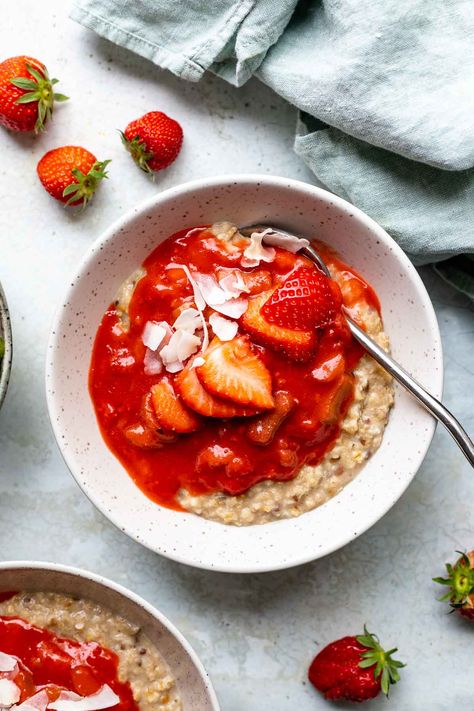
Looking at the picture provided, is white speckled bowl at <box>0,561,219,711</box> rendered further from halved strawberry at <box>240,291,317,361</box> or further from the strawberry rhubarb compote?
halved strawberry at <box>240,291,317,361</box>

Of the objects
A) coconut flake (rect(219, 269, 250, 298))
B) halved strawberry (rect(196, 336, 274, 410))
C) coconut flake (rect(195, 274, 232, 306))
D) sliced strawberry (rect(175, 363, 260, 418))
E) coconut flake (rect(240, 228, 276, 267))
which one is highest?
coconut flake (rect(240, 228, 276, 267))

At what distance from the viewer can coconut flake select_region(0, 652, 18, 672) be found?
2.51m

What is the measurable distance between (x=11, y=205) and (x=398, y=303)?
1354 millimetres

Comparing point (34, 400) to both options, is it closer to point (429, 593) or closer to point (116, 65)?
point (116, 65)

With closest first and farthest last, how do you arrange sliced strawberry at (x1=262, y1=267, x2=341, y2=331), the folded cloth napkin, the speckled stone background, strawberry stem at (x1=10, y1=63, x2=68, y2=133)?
sliced strawberry at (x1=262, y1=267, x2=341, y2=331)
the folded cloth napkin
strawberry stem at (x1=10, y1=63, x2=68, y2=133)
the speckled stone background

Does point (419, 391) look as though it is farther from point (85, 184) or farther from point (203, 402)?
point (85, 184)

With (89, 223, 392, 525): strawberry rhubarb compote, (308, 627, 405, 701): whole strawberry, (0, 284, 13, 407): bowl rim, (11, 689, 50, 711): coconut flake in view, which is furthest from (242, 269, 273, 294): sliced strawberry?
(11, 689, 50, 711): coconut flake

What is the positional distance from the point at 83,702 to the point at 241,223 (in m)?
1.56

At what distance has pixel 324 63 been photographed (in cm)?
262

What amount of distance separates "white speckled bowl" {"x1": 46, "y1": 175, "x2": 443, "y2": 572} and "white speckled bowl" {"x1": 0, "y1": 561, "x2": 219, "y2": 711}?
→ 0.58 feet

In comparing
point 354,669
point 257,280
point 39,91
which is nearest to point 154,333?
point 257,280

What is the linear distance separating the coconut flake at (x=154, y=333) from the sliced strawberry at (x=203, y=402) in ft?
0.43

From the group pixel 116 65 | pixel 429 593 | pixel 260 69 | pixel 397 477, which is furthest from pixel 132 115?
pixel 429 593

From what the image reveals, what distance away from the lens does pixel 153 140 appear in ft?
8.98
